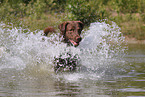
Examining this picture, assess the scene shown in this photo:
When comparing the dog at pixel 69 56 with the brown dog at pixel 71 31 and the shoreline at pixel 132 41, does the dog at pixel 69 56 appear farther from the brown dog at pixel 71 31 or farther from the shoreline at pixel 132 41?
the shoreline at pixel 132 41

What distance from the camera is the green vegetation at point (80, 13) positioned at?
23828 millimetres

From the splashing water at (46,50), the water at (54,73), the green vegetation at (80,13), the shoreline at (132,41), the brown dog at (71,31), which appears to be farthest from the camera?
the shoreline at (132,41)

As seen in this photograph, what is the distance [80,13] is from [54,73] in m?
14.8

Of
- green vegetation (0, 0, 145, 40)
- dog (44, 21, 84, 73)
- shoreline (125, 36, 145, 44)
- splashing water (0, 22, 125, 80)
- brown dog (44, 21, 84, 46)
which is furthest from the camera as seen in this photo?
shoreline (125, 36, 145, 44)

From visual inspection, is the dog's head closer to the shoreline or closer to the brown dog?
the brown dog

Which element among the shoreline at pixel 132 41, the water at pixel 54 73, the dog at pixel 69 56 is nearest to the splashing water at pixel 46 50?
the water at pixel 54 73

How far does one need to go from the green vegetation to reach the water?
33.0 ft

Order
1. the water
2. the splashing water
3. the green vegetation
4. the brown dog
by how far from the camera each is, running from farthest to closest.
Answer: the green vegetation
the splashing water
the brown dog
the water

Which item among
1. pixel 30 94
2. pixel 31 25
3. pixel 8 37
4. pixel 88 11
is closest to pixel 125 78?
pixel 30 94

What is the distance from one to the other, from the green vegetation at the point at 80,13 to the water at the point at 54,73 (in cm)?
1007

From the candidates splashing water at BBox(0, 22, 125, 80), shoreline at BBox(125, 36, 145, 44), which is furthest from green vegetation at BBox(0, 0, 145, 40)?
splashing water at BBox(0, 22, 125, 80)

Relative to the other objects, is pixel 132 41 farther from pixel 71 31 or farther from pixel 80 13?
pixel 71 31

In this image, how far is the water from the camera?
6629mm

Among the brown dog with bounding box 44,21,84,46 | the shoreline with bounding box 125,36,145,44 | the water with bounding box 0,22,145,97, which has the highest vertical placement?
the brown dog with bounding box 44,21,84,46
